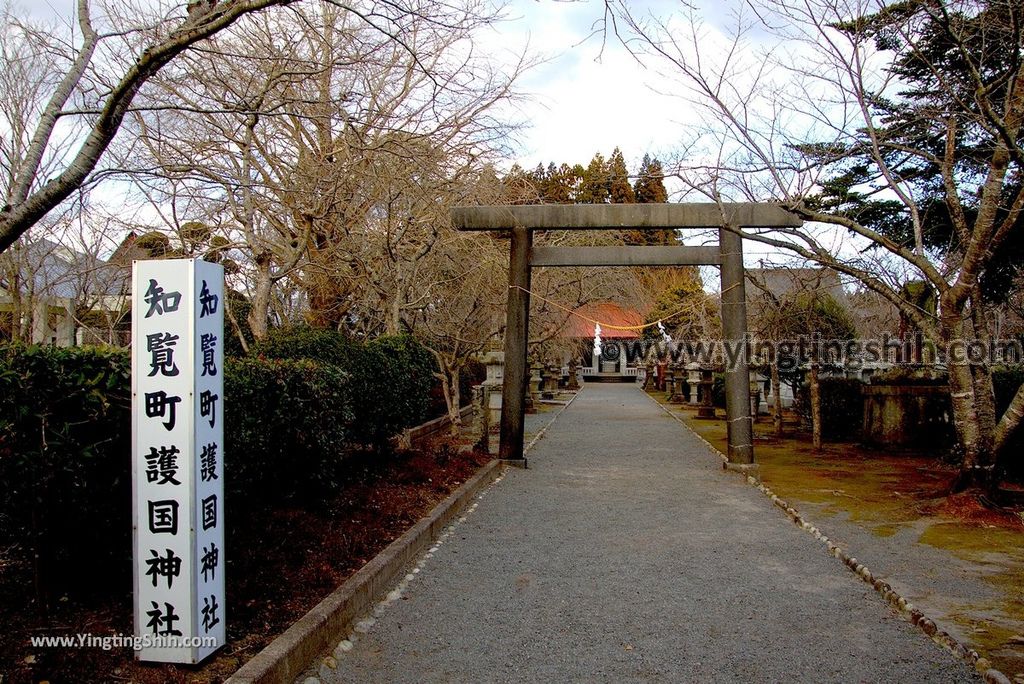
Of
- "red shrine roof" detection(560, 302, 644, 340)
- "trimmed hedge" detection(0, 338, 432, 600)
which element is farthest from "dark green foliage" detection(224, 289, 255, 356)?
"red shrine roof" detection(560, 302, 644, 340)

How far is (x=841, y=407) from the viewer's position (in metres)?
16.2

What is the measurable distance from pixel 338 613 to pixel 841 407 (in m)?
14.0

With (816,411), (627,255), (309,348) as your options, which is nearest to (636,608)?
(309,348)

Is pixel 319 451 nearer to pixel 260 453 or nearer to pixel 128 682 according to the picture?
pixel 260 453

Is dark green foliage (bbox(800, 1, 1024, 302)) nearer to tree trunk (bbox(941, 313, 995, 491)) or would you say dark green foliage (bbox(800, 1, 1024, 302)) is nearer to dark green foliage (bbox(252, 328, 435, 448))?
tree trunk (bbox(941, 313, 995, 491))

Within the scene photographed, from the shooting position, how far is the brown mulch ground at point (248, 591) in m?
3.59

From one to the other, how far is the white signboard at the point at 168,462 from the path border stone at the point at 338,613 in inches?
13.9

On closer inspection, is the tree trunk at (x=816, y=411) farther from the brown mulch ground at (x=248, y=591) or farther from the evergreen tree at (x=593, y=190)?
the evergreen tree at (x=593, y=190)

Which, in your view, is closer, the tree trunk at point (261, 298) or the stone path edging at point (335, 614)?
the stone path edging at point (335, 614)

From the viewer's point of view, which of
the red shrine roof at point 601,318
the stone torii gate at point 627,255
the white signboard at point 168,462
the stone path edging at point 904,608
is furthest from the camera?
the red shrine roof at point 601,318

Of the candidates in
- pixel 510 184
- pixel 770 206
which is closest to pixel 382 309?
pixel 510 184

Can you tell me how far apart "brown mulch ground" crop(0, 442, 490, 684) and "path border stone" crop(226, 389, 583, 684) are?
5.0 inches

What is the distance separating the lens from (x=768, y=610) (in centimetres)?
520
